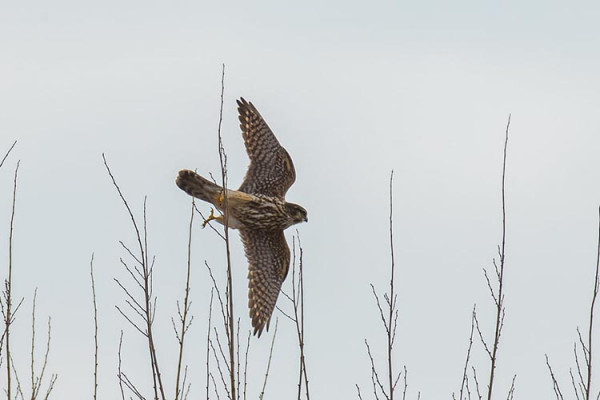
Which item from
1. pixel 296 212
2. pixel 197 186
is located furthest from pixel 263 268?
pixel 197 186

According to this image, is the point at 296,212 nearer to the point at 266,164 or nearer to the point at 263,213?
the point at 263,213

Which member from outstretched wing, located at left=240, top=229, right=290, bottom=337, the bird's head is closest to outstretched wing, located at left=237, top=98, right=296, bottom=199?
the bird's head

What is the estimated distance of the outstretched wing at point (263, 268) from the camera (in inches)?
547

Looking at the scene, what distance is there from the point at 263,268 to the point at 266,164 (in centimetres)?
125

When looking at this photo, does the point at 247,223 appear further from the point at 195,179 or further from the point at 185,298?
the point at 185,298

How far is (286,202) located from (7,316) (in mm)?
6188

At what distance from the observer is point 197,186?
502 inches

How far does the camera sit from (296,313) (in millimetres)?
7641

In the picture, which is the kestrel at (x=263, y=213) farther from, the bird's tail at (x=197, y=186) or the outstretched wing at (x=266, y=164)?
the bird's tail at (x=197, y=186)

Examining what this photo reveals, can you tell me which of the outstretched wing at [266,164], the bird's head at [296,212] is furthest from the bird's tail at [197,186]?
the bird's head at [296,212]

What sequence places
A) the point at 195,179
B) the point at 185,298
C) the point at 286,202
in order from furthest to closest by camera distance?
1. the point at 286,202
2. the point at 195,179
3. the point at 185,298

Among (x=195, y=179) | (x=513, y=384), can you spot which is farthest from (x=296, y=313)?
(x=195, y=179)

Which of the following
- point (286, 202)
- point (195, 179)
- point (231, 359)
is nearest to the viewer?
point (231, 359)

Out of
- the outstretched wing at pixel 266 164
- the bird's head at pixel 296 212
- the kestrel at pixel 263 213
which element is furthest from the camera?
the outstretched wing at pixel 266 164
